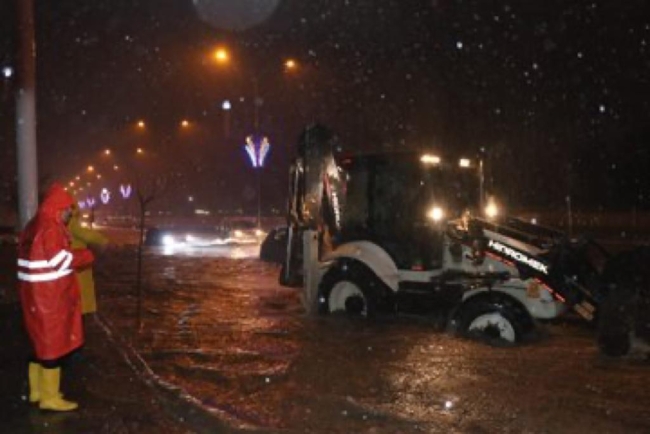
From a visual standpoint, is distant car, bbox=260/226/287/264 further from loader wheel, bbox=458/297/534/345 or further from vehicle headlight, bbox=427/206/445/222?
loader wheel, bbox=458/297/534/345

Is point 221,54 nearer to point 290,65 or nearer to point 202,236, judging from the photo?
point 290,65

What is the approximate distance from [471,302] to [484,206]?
1.98 m

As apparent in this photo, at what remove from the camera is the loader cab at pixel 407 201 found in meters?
10.9

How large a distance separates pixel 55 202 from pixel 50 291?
73cm

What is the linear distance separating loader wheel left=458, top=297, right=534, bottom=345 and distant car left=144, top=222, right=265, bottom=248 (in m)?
23.1

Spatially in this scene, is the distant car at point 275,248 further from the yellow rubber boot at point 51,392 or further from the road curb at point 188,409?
the yellow rubber boot at point 51,392

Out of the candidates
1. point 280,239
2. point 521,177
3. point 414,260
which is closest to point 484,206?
point 414,260

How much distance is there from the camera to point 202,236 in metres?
33.7

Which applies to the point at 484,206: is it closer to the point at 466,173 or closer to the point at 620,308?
the point at 466,173

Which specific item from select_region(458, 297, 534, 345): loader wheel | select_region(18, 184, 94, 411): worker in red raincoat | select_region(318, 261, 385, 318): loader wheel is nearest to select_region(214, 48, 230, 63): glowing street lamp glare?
select_region(318, 261, 385, 318): loader wheel

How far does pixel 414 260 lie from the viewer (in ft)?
36.3

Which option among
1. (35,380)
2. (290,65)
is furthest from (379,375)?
(290,65)

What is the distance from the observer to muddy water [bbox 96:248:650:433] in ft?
22.1

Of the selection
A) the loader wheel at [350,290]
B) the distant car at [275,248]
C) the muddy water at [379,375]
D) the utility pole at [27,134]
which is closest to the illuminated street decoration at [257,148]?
the distant car at [275,248]
